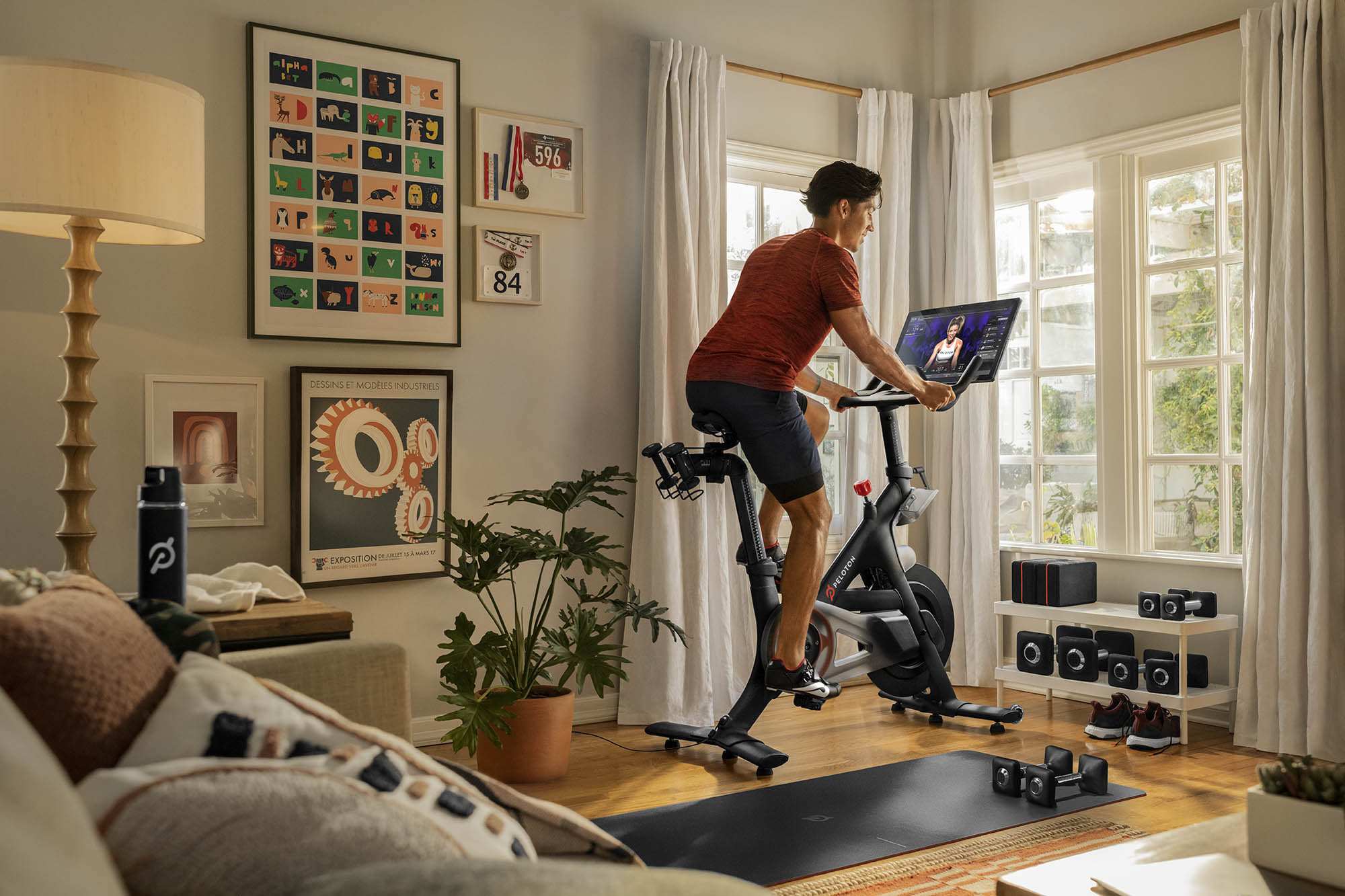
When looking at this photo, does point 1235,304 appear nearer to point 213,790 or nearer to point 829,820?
point 829,820

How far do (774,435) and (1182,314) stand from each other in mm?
1715

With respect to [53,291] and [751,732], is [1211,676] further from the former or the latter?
[53,291]

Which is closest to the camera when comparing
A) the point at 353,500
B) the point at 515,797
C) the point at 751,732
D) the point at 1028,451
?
the point at 515,797

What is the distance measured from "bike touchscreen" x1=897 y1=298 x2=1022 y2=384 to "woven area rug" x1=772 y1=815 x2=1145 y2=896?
1438 millimetres

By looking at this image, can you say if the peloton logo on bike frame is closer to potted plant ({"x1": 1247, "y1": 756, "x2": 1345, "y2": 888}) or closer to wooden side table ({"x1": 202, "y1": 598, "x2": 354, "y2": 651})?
wooden side table ({"x1": 202, "y1": 598, "x2": 354, "y2": 651})

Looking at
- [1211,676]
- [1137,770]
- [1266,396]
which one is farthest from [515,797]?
[1211,676]

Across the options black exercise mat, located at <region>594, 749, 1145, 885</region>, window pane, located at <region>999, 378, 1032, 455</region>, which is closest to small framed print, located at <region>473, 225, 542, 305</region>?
black exercise mat, located at <region>594, 749, 1145, 885</region>

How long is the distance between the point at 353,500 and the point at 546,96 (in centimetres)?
151

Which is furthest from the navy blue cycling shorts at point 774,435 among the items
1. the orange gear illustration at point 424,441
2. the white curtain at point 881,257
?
the white curtain at point 881,257

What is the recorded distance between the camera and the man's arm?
3.16m

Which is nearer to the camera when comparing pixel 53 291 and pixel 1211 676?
pixel 53 291

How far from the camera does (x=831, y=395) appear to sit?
3.61 metres

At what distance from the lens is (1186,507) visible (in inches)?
152

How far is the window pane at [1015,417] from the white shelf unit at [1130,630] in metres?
0.69
